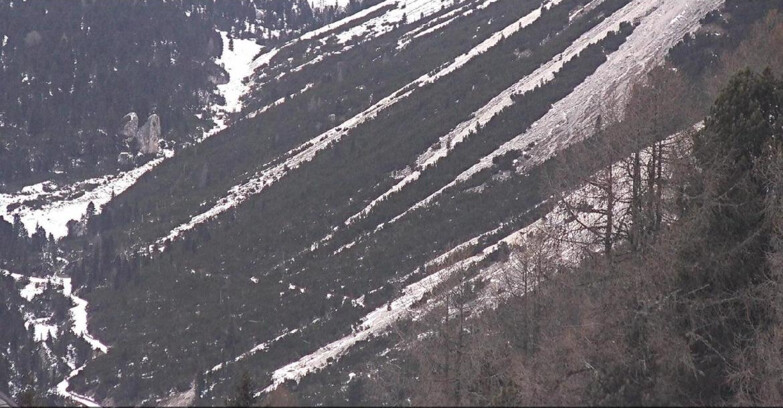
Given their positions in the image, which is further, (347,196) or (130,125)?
(130,125)

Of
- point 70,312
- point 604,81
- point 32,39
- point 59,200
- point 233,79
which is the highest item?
point 32,39

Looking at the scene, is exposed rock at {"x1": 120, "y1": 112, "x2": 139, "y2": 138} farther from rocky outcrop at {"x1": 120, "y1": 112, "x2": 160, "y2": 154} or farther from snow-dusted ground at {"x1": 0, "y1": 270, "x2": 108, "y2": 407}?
snow-dusted ground at {"x1": 0, "y1": 270, "x2": 108, "y2": 407}

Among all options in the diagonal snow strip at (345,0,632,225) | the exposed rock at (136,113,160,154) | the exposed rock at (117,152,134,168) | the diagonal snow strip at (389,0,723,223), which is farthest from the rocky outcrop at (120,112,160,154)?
the diagonal snow strip at (389,0,723,223)

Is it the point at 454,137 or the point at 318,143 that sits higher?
the point at 318,143

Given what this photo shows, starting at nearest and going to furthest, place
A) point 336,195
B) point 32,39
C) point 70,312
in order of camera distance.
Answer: point 70,312 → point 336,195 → point 32,39

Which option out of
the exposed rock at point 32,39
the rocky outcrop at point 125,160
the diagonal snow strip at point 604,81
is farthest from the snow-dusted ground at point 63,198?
the diagonal snow strip at point 604,81

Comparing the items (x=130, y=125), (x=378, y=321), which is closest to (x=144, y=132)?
(x=130, y=125)

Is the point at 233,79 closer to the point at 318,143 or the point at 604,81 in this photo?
the point at 318,143

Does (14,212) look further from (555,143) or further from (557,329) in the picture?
(557,329)
